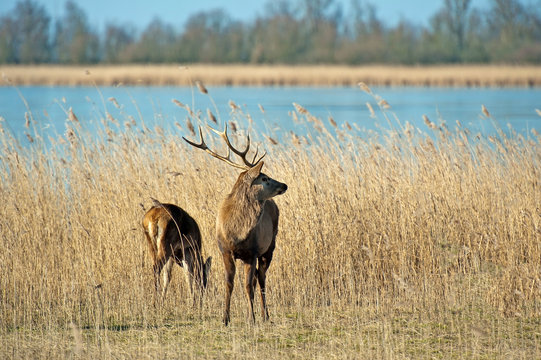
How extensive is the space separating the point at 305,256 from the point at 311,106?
17.8m

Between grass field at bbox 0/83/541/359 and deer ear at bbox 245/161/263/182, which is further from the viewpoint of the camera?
grass field at bbox 0/83/541/359

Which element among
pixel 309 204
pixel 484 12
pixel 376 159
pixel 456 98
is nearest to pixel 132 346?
pixel 309 204

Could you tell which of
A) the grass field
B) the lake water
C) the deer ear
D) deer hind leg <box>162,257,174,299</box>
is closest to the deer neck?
the deer ear

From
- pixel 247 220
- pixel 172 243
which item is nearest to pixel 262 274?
pixel 247 220

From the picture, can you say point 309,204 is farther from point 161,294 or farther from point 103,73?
point 103,73

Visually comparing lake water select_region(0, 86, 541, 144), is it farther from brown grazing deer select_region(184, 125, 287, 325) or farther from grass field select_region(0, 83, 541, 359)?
brown grazing deer select_region(184, 125, 287, 325)

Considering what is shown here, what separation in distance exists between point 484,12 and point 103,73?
Answer: 123 ft

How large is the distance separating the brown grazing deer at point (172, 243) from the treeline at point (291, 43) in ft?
139

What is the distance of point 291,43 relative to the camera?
54.2 metres

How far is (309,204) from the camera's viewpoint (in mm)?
7051

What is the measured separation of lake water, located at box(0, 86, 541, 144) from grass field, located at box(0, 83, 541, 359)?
4.79 m

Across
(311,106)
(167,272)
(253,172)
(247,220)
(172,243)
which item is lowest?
(167,272)

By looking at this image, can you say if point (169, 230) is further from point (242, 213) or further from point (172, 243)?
point (242, 213)

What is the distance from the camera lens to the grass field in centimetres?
523
